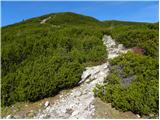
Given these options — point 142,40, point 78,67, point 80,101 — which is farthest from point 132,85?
point 142,40

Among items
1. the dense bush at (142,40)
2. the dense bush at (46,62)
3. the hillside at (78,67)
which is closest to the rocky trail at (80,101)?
the hillside at (78,67)

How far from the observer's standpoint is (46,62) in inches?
707

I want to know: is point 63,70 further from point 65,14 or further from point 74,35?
point 65,14

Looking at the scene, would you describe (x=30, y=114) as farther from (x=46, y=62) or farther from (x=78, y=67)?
(x=46, y=62)

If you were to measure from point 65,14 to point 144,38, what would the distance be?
51.4 m

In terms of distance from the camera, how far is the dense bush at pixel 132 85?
12.9m

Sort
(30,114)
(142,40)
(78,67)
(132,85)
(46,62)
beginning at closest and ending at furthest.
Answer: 1. (132,85)
2. (30,114)
3. (78,67)
4. (46,62)
5. (142,40)

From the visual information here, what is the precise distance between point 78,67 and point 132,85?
3.40 m

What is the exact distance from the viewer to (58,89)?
15922mm

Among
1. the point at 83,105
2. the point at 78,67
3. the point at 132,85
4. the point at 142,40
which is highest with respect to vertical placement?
the point at 142,40

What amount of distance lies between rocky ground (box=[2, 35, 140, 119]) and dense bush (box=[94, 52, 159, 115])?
0.31 metres

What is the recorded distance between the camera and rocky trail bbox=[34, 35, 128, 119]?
13.6 meters

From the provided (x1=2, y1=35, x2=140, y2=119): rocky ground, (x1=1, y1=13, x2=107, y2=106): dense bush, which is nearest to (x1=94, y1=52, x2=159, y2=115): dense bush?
(x1=2, y1=35, x2=140, y2=119): rocky ground

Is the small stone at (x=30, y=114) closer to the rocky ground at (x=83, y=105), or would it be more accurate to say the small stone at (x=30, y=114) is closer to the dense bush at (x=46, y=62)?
the rocky ground at (x=83, y=105)
